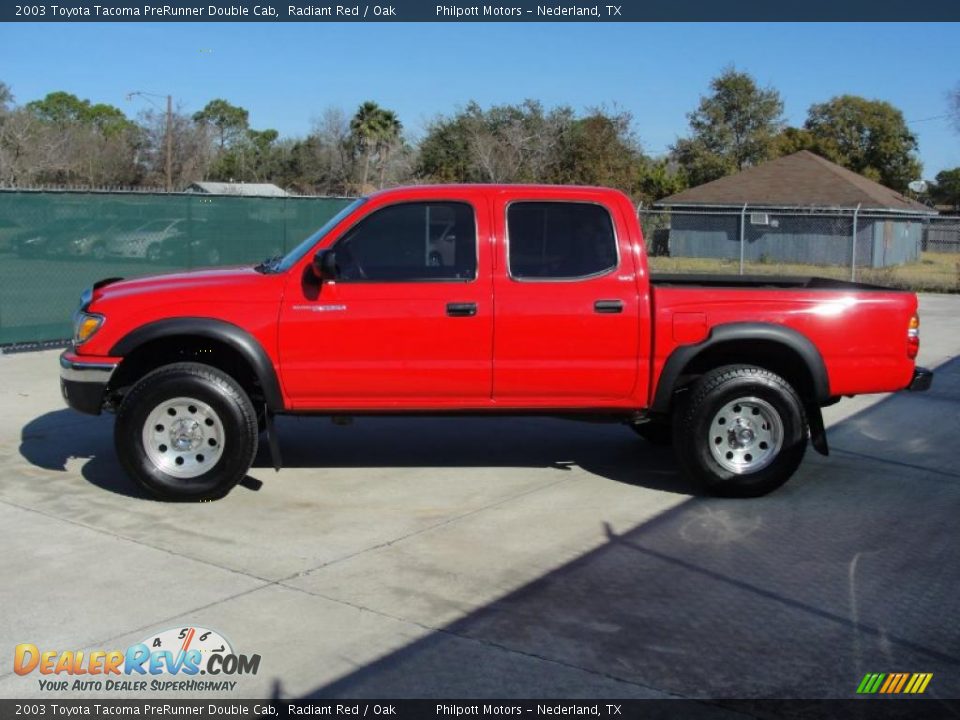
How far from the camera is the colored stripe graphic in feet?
13.9

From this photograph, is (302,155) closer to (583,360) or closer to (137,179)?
(137,179)

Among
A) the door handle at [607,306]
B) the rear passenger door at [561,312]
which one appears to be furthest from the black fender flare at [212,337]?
the door handle at [607,306]

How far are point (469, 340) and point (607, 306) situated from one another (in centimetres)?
91

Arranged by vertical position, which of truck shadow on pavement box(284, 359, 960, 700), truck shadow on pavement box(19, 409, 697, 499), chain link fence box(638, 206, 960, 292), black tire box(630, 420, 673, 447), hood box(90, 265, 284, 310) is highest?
chain link fence box(638, 206, 960, 292)

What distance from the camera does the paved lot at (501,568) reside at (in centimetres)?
445

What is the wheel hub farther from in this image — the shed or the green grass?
the shed

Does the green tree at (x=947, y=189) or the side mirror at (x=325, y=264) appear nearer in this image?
the side mirror at (x=325, y=264)

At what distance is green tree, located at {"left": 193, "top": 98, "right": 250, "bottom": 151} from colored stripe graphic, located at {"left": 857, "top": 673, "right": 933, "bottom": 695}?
269 feet

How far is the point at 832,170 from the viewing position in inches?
1713

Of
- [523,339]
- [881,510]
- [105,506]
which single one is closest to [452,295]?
[523,339]

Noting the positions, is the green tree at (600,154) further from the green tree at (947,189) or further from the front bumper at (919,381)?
the green tree at (947,189)

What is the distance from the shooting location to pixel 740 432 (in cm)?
704

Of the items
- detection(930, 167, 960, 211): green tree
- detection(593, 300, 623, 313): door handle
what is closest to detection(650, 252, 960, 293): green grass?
detection(593, 300, 623, 313): door handle

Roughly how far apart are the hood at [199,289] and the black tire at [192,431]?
1.49 feet
